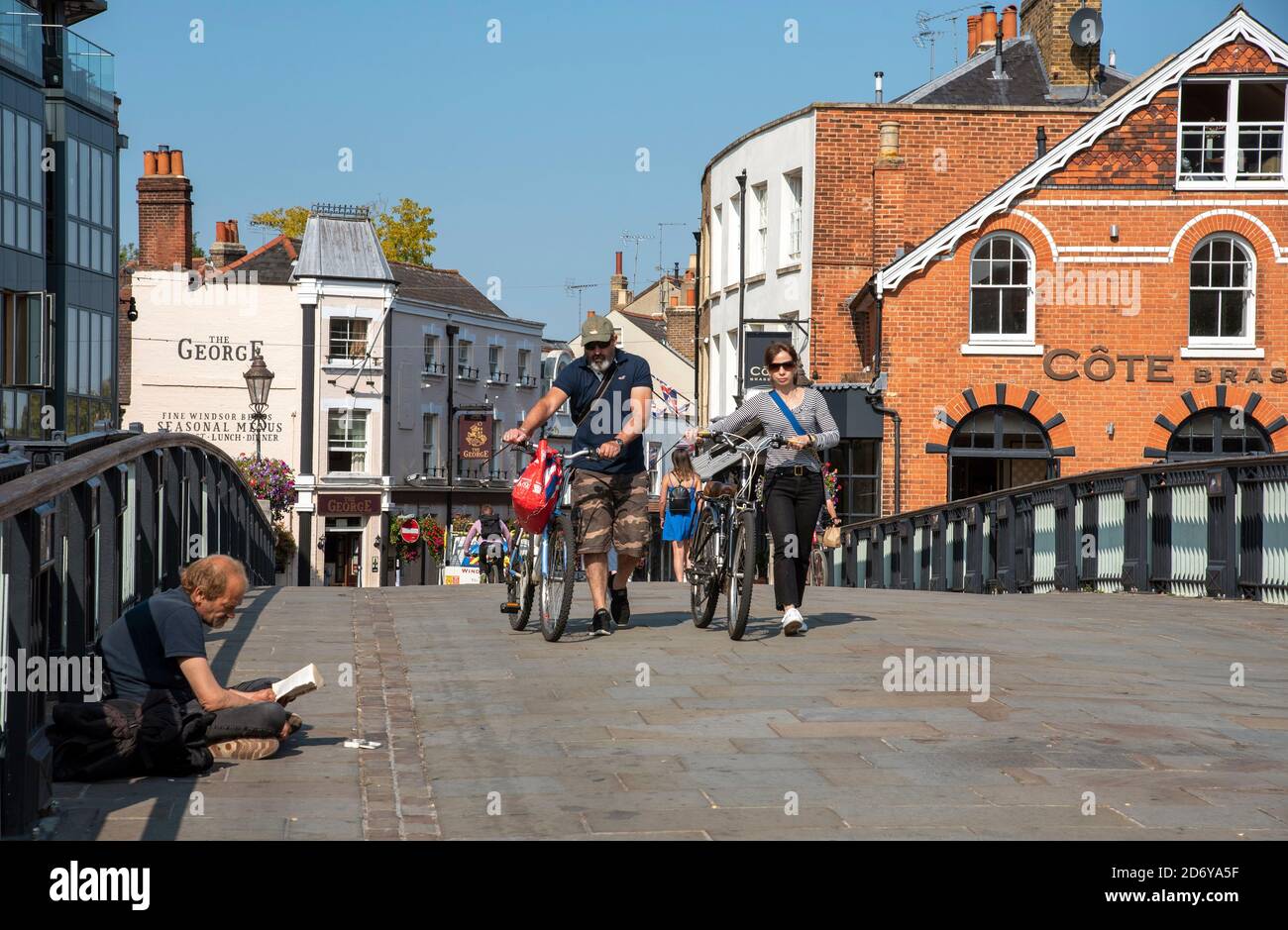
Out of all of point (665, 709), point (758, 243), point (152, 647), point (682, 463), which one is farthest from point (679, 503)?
point (758, 243)

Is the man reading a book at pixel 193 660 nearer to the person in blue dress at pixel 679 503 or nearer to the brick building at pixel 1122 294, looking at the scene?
the person in blue dress at pixel 679 503

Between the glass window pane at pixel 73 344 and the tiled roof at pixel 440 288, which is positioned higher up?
the tiled roof at pixel 440 288

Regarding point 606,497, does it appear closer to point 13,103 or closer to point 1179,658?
point 1179,658

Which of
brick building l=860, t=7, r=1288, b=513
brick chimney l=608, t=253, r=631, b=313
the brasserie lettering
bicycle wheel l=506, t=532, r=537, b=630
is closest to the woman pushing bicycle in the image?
bicycle wheel l=506, t=532, r=537, b=630

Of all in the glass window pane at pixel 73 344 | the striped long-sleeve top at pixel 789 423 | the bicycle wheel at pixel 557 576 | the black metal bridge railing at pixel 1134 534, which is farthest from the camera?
the glass window pane at pixel 73 344

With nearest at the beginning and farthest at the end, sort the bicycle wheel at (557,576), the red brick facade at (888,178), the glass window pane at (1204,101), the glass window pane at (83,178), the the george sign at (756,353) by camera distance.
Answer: the bicycle wheel at (557,576) < the glass window pane at (1204,101) < the the george sign at (756,353) < the red brick facade at (888,178) < the glass window pane at (83,178)

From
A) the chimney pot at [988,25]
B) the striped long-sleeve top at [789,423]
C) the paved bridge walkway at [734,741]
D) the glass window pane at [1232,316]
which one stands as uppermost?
the chimney pot at [988,25]

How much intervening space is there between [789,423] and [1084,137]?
2077cm

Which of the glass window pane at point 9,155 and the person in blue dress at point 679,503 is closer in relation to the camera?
the person in blue dress at point 679,503

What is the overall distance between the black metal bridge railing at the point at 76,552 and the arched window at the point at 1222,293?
2138cm

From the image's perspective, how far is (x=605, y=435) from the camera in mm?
10102

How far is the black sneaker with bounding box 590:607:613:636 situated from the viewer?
34.1 feet

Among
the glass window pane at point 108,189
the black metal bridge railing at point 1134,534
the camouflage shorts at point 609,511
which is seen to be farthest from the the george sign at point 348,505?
the camouflage shorts at point 609,511

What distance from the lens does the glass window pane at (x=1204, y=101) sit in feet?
96.4
